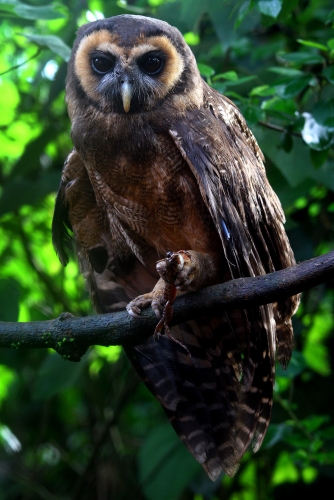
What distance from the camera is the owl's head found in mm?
2031

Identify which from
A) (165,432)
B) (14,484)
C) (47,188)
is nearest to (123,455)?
(14,484)

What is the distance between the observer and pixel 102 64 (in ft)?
6.97

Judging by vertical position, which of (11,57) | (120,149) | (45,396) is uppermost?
(11,57)

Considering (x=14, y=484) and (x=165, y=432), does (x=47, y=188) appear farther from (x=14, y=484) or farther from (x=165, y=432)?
(x=14, y=484)

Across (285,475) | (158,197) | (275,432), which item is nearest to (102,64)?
(158,197)

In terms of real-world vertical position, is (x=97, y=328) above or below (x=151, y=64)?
below

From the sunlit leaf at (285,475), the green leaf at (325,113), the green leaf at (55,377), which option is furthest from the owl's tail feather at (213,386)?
the sunlit leaf at (285,475)

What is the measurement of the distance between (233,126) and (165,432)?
4.81 feet

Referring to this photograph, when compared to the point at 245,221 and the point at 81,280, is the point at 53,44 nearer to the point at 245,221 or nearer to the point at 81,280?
the point at 245,221

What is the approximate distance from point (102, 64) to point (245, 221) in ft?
2.54

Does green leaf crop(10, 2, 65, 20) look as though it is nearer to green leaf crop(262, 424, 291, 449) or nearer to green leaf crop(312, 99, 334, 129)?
green leaf crop(312, 99, 334, 129)

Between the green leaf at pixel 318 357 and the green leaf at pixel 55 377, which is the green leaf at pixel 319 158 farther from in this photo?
the green leaf at pixel 318 357

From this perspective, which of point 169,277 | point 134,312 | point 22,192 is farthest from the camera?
point 22,192

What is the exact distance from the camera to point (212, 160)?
191cm
